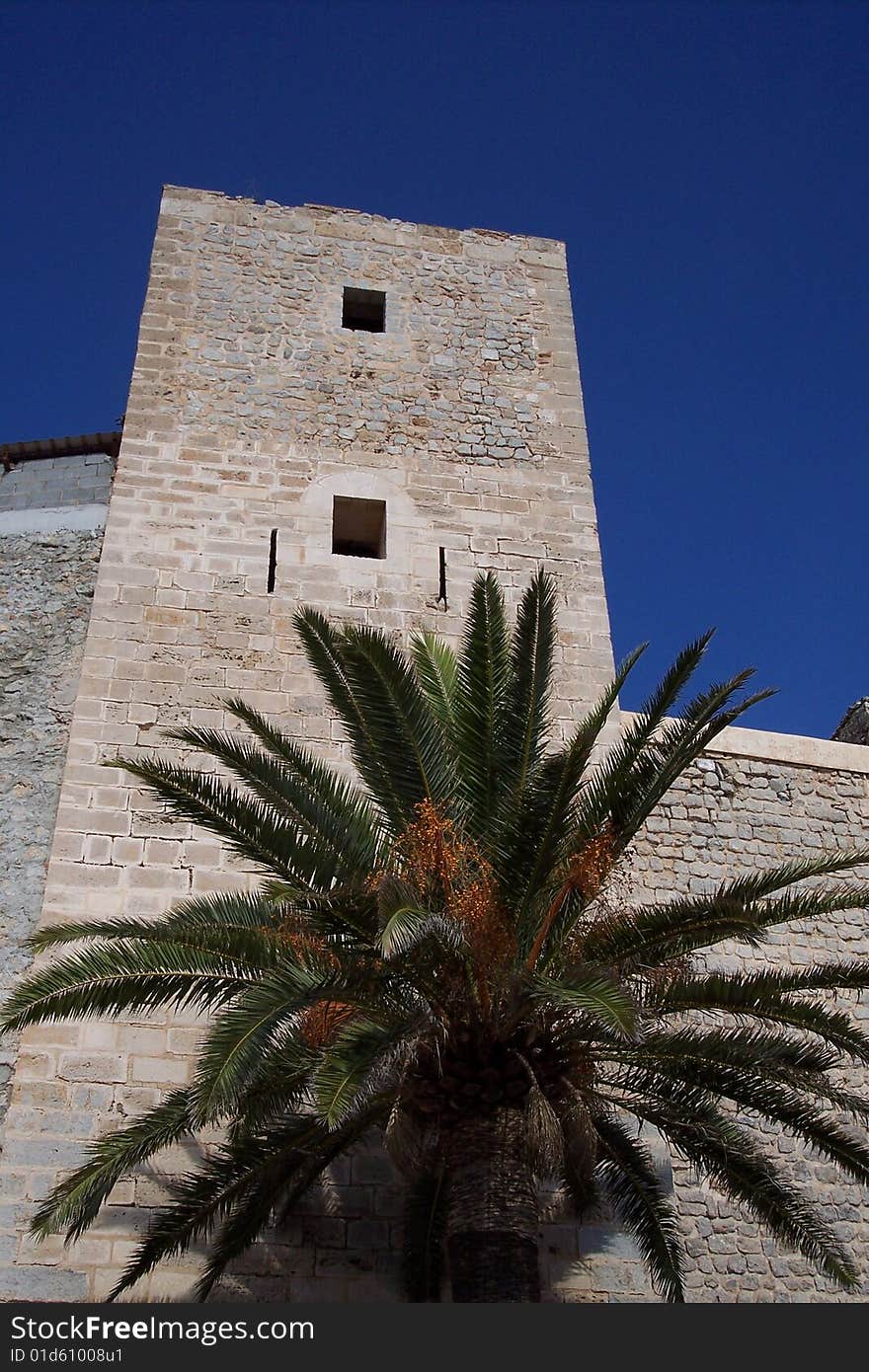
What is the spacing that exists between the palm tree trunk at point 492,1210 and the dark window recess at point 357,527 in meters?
4.51

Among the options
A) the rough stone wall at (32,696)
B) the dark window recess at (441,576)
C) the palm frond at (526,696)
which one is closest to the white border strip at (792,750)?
the dark window recess at (441,576)

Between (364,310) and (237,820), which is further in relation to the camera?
(364,310)

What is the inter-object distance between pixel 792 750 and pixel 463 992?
16.8 ft

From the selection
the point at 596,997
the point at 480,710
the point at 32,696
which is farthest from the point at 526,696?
the point at 32,696

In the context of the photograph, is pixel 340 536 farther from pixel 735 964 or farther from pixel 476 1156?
pixel 476 1156

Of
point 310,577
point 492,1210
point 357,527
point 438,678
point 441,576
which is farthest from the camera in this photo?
point 357,527

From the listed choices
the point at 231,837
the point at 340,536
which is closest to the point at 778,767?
the point at 340,536

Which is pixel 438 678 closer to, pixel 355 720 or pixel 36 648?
pixel 355 720

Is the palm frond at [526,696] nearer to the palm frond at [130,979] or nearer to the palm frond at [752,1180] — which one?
the palm frond at [130,979]

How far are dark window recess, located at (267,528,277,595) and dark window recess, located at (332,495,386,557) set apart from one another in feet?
→ 1.66

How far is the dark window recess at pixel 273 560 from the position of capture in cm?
877

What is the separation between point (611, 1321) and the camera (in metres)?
4.70

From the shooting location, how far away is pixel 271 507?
29.9 feet

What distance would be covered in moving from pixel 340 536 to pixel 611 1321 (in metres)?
6.09
